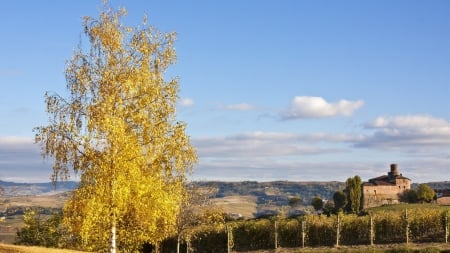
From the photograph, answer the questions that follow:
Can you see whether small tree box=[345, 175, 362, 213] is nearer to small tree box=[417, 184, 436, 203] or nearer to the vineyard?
small tree box=[417, 184, 436, 203]

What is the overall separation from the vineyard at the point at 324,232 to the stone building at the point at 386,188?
238ft

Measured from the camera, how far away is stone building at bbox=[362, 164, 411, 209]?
417 ft

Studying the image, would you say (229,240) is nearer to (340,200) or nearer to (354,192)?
(354,192)

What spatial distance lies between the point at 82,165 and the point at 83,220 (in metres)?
2.25

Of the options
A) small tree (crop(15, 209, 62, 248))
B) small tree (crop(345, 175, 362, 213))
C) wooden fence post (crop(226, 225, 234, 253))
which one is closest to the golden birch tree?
small tree (crop(15, 209, 62, 248))

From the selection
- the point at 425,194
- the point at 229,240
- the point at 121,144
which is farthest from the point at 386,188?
the point at 121,144

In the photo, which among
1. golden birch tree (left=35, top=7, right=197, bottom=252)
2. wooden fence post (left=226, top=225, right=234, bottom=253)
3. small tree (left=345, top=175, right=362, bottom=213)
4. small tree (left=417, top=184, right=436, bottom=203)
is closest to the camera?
golden birch tree (left=35, top=7, right=197, bottom=252)

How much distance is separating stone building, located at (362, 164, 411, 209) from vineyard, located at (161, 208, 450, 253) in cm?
7260

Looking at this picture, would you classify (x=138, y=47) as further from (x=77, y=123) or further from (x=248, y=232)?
(x=248, y=232)

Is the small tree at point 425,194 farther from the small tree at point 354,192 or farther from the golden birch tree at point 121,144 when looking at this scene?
the golden birch tree at point 121,144

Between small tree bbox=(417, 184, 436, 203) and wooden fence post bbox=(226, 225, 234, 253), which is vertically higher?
small tree bbox=(417, 184, 436, 203)

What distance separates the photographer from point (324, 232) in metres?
52.2

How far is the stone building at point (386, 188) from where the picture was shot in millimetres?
127025

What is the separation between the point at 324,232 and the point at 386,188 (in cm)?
9064
